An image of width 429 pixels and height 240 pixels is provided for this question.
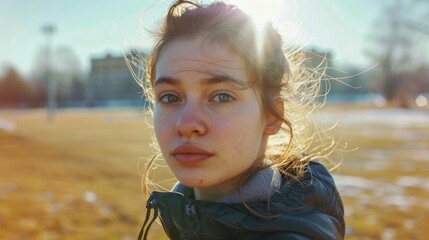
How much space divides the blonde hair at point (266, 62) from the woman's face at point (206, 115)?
1.7 inches

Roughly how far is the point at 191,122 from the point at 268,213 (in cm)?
30

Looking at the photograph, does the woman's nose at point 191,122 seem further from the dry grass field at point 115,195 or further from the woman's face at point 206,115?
the dry grass field at point 115,195

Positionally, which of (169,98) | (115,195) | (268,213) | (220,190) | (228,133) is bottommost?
(268,213)

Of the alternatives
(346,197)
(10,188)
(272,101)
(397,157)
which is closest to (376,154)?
(397,157)

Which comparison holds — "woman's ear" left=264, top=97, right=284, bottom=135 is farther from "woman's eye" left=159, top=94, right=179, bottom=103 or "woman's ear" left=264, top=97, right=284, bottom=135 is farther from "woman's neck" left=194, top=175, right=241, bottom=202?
"woman's eye" left=159, top=94, right=179, bottom=103

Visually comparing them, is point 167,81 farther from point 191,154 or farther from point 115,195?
point 115,195

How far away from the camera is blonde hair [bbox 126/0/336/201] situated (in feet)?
4.70

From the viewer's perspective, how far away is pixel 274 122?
150 centimetres

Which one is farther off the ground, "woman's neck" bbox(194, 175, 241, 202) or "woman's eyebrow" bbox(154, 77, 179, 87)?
"woman's eyebrow" bbox(154, 77, 179, 87)

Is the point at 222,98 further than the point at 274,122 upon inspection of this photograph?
No

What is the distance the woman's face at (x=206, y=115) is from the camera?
4.38ft

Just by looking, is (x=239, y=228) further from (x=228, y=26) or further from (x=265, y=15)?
(x=265, y=15)

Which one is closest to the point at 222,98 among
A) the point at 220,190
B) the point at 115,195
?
the point at 220,190

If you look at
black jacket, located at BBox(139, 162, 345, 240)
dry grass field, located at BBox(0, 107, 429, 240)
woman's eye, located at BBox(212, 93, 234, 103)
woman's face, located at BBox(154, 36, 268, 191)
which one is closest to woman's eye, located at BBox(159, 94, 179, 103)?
woman's face, located at BBox(154, 36, 268, 191)
